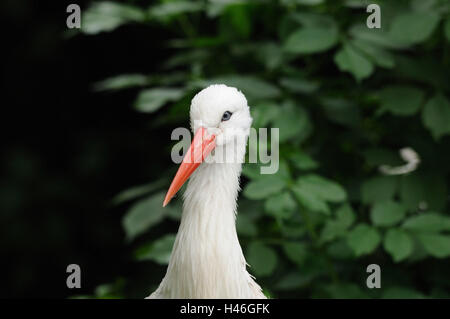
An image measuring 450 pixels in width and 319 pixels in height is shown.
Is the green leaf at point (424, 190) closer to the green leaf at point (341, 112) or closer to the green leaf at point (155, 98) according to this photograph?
the green leaf at point (341, 112)

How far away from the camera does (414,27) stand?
1707 mm

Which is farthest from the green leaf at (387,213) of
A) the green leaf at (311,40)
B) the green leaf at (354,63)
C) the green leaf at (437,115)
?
the green leaf at (311,40)

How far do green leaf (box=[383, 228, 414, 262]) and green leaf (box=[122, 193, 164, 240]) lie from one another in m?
0.65

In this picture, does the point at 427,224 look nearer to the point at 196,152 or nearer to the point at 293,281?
the point at 293,281

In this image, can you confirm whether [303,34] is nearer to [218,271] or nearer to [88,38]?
[218,271]

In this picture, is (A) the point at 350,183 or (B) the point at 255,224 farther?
(A) the point at 350,183

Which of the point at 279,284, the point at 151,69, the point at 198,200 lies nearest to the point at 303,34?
the point at 279,284

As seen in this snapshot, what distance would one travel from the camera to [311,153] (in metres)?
2.03

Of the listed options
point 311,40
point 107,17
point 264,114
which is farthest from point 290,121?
point 107,17

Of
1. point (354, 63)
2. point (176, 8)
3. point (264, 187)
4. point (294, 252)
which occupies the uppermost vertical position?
point (176, 8)

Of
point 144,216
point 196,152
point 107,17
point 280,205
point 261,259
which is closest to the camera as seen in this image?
point 196,152

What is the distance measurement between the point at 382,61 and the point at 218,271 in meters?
0.94

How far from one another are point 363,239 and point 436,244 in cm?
17

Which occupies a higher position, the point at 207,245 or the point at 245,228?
the point at 245,228
